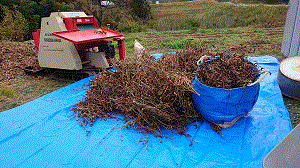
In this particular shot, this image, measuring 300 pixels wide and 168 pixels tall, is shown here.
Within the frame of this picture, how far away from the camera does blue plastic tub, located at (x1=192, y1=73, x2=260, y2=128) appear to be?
95.1 inches

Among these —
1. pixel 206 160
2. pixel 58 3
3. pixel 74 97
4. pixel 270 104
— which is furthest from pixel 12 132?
pixel 58 3

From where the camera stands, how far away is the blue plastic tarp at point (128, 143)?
227 cm

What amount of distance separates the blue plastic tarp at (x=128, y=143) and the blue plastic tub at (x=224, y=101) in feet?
0.71

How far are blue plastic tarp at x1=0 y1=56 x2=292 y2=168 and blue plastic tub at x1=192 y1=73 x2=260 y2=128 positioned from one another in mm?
216

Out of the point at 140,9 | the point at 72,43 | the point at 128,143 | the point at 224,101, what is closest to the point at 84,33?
the point at 72,43

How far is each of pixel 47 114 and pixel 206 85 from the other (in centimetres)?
269

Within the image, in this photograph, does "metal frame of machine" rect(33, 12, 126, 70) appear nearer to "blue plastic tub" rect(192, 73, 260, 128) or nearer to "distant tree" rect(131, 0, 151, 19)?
"blue plastic tub" rect(192, 73, 260, 128)

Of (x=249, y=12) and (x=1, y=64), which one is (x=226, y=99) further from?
(x=249, y=12)

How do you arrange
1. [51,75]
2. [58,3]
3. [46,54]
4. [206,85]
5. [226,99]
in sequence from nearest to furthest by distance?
[226,99]
[206,85]
[46,54]
[51,75]
[58,3]

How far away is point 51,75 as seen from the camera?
5.50 metres

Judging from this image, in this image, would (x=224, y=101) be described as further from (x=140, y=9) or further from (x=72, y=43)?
(x=140, y=9)

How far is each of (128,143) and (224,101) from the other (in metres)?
1.38

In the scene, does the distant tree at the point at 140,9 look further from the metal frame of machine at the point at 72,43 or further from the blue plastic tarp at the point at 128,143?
the blue plastic tarp at the point at 128,143

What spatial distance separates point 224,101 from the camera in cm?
245
